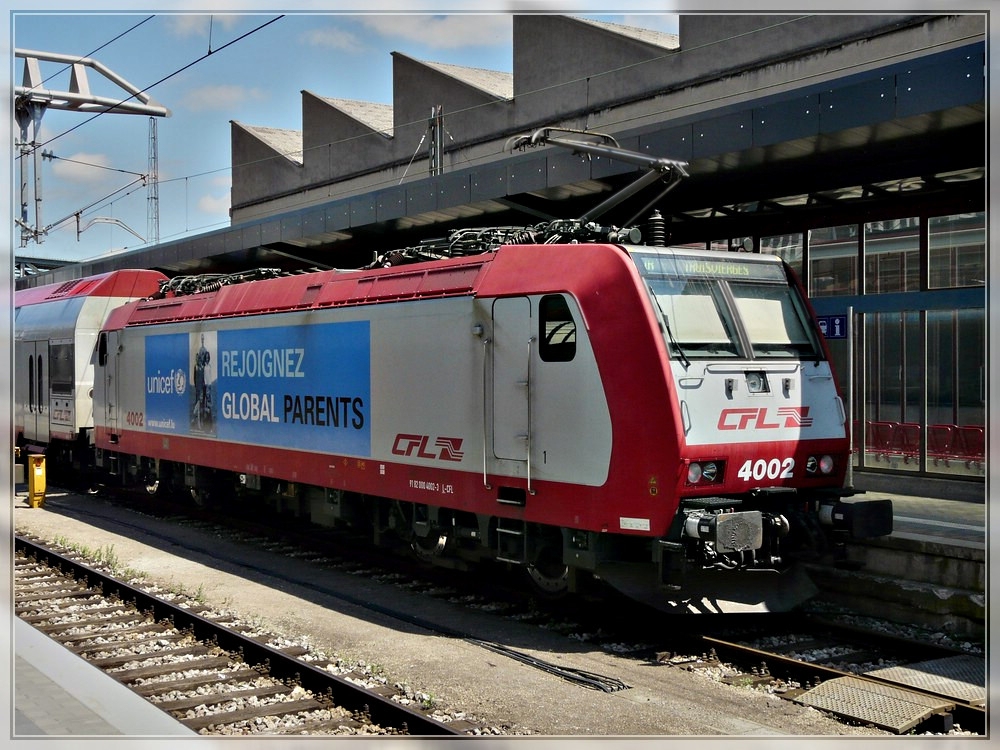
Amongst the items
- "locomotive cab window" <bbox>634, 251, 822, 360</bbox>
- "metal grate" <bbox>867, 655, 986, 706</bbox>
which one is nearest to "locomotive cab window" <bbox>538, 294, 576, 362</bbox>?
"locomotive cab window" <bbox>634, 251, 822, 360</bbox>

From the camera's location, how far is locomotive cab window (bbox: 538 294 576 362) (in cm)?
909

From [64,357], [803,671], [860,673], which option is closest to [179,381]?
[64,357]

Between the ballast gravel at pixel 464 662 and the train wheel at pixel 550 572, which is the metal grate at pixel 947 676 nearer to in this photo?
the ballast gravel at pixel 464 662

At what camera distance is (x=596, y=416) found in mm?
8805

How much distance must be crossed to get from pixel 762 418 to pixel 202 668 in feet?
16.8

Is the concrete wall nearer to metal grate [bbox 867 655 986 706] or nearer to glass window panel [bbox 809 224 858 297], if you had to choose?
glass window panel [bbox 809 224 858 297]

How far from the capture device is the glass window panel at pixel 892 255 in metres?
13.8

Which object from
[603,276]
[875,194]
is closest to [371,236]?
[875,194]

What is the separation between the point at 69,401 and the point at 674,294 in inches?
577

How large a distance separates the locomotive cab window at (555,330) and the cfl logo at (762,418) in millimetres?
1402

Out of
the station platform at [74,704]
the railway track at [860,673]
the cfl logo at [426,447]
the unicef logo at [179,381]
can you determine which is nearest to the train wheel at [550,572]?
the cfl logo at [426,447]

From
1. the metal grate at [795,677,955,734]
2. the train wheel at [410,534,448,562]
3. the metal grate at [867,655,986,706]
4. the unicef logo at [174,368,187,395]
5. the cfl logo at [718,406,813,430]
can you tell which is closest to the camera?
the metal grate at [795,677,955,734]

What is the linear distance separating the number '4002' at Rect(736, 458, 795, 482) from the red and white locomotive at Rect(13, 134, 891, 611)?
19 mm

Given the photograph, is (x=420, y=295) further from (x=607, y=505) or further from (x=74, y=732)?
(x=74, y=732)
